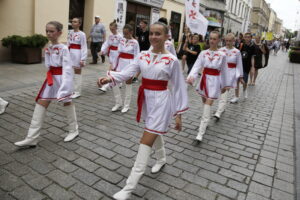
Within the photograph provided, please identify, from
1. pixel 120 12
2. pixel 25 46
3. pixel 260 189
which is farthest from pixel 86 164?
pixel 120 12

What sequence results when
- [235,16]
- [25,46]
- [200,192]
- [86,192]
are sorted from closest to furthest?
[86,192] < [200,192] < [25,46] < [235,16]

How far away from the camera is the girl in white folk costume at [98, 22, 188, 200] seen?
2.94 m

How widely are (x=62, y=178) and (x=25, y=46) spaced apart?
7.70m

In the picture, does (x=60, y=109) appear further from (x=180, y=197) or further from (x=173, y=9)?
(x=173, y=9)

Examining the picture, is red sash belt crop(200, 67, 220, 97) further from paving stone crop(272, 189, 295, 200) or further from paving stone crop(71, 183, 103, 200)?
paving stone crop(71, 183, 103, 200)

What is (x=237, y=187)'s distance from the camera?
3467mm

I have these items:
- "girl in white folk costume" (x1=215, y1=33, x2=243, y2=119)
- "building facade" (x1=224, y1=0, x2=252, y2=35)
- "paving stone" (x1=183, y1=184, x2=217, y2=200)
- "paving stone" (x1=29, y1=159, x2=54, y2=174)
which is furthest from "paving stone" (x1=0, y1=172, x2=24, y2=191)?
"building facade" (x1=224, y1=0, x2=252, y2=35)

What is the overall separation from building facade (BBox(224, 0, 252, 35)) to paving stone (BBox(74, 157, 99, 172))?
35.0 meters

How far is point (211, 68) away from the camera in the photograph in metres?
4.95

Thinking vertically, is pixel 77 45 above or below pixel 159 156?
above

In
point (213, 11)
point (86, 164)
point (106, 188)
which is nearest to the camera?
point (106, 188)

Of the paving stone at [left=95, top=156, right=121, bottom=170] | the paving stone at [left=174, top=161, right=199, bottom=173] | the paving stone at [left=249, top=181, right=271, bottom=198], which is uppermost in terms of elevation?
the paving stone at [left=95, top=156, right=121, bottom=170]


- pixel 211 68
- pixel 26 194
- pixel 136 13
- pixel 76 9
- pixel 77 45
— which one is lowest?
pixel 26 194

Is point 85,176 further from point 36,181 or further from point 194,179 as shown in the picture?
point 194,179
